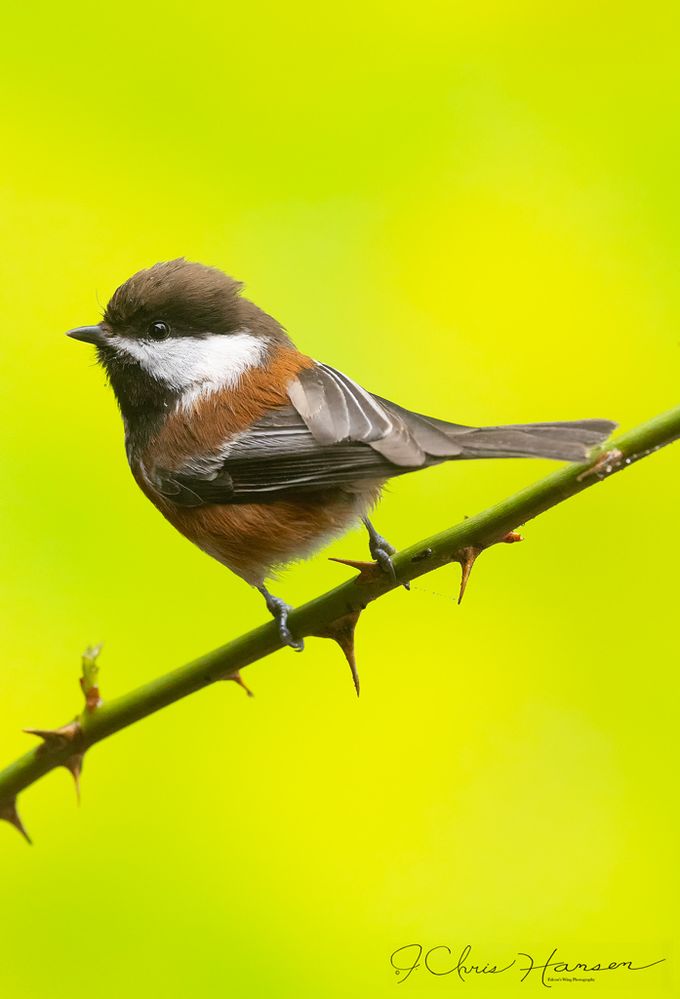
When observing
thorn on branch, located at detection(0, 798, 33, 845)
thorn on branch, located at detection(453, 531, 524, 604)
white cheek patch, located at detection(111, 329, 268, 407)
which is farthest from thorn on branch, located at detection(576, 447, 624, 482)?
white cheek patch, located at detection(111, 329, 268, 407)

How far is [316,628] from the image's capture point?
175 cm

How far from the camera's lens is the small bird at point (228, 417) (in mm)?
2343

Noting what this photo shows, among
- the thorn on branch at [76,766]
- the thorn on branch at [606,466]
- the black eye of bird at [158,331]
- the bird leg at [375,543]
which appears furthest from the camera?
the black eye of bird at [158,331]

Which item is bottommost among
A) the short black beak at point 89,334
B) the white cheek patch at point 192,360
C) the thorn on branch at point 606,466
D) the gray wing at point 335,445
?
the thorn on branch at point 606,466

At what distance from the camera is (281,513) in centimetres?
245

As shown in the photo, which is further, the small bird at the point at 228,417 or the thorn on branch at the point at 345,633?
the small bird at the point at 228,417

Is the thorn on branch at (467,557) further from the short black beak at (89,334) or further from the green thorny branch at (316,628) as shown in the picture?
the short black beak at (89,334)

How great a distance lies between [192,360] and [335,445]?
0.64m

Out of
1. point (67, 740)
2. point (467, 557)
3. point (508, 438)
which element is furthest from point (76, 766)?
point (508, 438)

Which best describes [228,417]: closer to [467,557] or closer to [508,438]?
[508,438]

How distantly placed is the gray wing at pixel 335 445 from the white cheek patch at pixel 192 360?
17 cm

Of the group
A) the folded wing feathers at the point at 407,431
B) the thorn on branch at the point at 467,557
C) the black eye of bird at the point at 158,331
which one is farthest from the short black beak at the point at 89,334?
the thorn on branch at the point at 467,557

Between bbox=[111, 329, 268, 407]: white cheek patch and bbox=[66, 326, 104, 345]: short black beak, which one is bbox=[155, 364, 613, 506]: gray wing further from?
bbox=[66, 326, 104, 345]: short black beak

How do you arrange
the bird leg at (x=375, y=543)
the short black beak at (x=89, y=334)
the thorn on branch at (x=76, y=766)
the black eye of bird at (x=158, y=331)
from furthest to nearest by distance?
the black eye of bird at (x=158, y=331) < the short black beak at (x=89, y=334) < the bird leg at (x=375, y=543) < the thorn on branch at (x=76, y=766)
